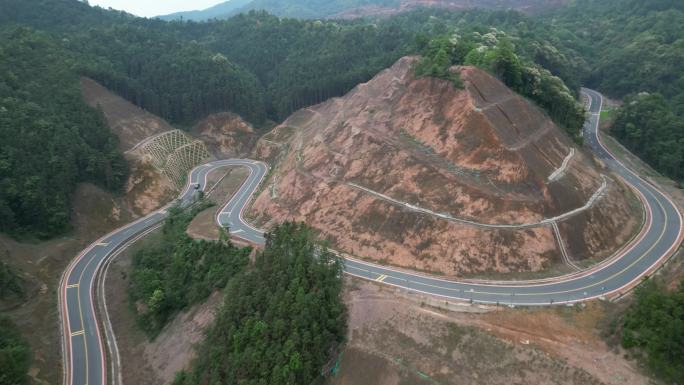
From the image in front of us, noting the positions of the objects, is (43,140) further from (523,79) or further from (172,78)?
(523,79)

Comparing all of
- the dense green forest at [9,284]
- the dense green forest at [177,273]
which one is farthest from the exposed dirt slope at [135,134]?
the dense green forest at [9,284]

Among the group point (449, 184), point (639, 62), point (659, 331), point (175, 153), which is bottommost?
point (175, 153)

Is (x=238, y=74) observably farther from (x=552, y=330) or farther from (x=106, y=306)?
(x=552, y=330)

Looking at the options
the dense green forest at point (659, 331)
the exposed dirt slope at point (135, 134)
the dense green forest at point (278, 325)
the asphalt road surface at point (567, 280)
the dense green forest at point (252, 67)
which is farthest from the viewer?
the exposed dirt slope at point (135, 134)

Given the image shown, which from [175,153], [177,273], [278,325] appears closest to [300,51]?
[175,153]

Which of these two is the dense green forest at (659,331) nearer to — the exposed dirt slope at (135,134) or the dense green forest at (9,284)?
the dense green forest at (9,284)

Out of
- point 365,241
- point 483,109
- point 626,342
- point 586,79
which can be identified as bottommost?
point 586,79

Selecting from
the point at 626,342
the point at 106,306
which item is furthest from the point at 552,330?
the point at 106,306
